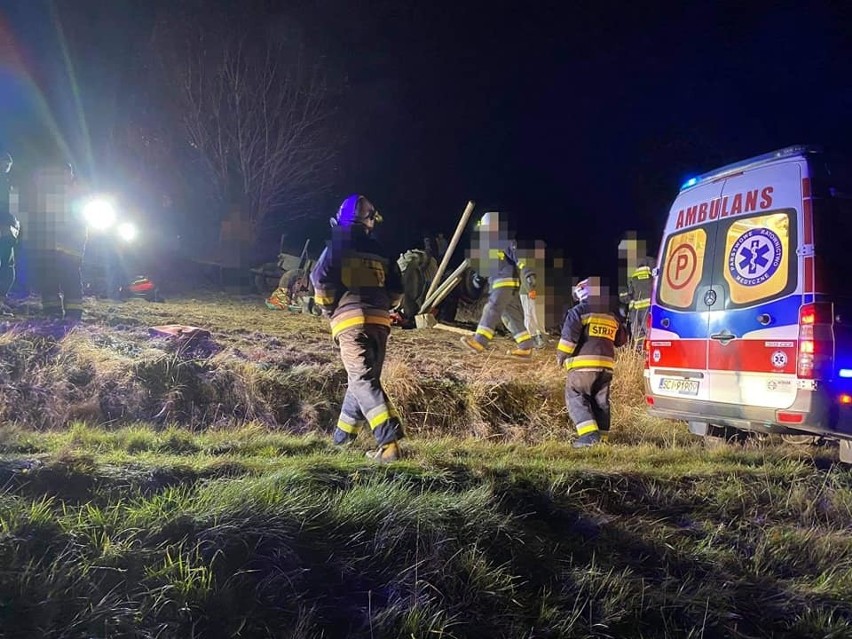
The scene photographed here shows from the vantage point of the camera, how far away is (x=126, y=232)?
38.7 feet

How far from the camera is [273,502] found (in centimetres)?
311

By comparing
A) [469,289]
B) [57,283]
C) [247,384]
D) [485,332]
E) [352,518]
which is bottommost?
[352,518]

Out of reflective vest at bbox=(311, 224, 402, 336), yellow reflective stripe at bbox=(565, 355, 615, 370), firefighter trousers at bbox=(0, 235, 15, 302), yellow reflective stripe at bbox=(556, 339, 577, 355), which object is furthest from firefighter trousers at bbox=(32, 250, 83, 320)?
yellow reflective stripe at bbox=(565, 355, 615, 370)

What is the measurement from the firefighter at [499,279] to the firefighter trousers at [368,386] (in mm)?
2692

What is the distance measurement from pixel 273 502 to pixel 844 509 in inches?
144

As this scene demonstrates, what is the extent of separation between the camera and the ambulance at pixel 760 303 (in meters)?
4.26

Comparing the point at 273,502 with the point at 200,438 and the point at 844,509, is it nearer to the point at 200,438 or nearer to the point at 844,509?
the point at 200,438

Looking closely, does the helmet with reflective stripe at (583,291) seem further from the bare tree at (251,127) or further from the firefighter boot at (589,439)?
the bare tree at (251,127)

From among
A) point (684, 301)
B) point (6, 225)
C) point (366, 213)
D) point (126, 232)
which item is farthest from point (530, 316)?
point (126, 232)

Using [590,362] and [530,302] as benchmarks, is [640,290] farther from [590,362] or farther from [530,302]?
[590,362]

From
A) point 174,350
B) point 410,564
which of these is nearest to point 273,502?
point 410,564

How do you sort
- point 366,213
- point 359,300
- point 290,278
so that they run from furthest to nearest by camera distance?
point 290,278, point 366,213, point 359,300

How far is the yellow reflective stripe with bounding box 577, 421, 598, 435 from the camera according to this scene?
552cm

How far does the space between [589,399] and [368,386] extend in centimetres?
236
